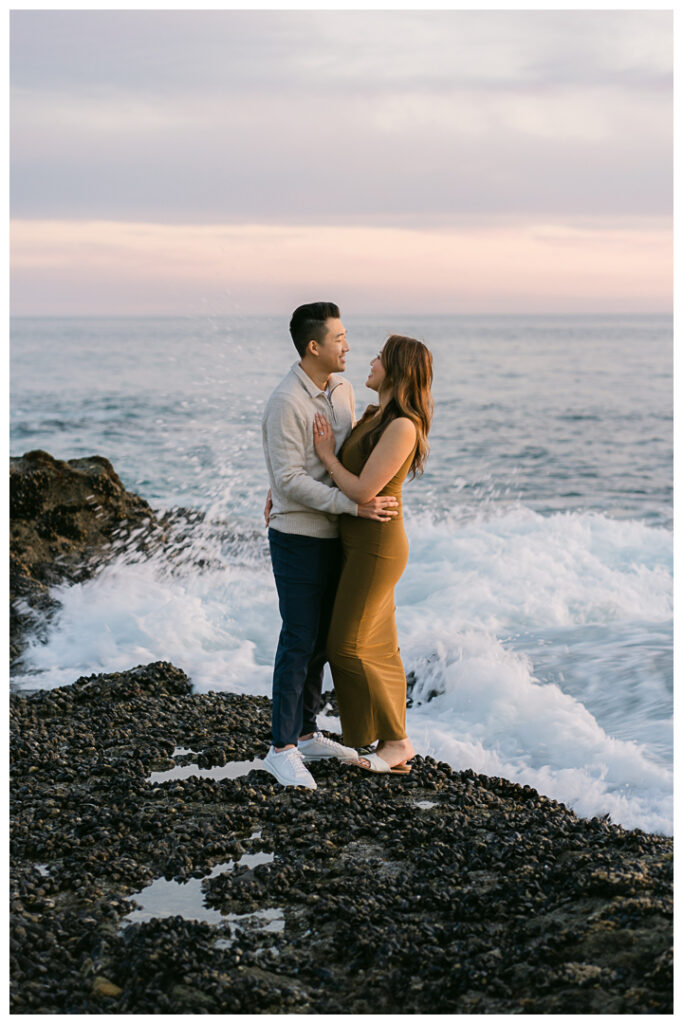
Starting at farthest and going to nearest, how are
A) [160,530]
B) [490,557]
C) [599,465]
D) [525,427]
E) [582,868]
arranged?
[525,427], [599,465], [490,557], [160,530], [582,868]

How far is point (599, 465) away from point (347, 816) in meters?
25.4

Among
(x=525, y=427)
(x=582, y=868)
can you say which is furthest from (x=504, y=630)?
(x=525, y=427)

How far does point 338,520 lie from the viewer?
20.5 feet

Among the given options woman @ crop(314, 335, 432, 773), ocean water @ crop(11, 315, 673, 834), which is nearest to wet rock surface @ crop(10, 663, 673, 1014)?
woman @ crop(314, 335, 432, 773)

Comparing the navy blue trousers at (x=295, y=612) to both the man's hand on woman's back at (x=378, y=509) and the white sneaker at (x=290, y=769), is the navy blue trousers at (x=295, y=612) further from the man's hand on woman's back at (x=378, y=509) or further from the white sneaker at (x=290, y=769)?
the man's hand on woman's back at (x=378, y=509)

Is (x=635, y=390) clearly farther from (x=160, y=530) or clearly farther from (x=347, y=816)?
(x=347, y=816)

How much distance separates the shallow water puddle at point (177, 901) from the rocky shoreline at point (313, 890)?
0.05ft

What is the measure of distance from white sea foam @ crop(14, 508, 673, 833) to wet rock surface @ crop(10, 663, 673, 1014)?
4.45 ft

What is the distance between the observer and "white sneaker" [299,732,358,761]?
6.57m

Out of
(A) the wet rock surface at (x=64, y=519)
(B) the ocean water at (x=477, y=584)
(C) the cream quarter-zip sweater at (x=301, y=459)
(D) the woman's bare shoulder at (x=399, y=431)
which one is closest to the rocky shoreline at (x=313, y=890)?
(B) the ocean water at (x=477, y=584)

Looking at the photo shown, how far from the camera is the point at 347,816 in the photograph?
574 centimetres

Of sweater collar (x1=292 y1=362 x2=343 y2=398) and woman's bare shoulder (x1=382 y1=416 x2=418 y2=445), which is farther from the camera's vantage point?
sweater collar (x1=292 y1=362 x2=343 y2=398)

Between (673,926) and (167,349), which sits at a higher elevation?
(167,349)

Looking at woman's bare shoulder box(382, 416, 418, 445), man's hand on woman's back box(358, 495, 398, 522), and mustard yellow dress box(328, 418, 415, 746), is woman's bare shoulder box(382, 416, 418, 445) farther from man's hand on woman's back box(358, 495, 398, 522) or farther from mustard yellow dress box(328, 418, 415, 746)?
man's hand on woman's back box(358, 495, 398, 522)
